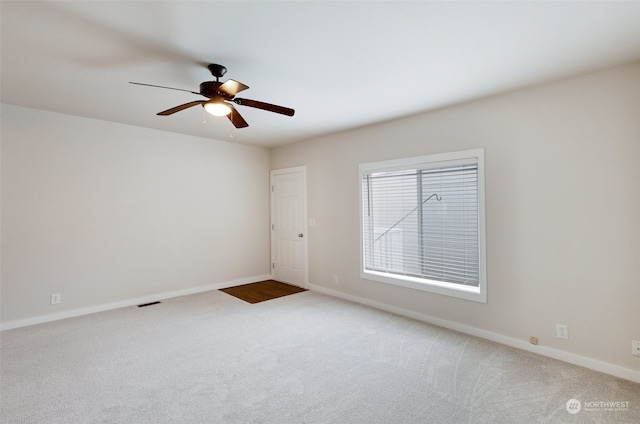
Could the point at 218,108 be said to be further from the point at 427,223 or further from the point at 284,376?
the point at 427,223

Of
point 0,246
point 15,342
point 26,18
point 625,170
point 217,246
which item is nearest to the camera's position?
point 26,18

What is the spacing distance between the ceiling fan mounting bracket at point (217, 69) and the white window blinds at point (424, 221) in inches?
92.6

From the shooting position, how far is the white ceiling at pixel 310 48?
1.81 metres

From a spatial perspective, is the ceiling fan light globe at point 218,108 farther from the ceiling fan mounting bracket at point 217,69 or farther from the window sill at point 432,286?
the window sill at point 432,286

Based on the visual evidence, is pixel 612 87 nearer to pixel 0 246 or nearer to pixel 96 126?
pixel 96 126

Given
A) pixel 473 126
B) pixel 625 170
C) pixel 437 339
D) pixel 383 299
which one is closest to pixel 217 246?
pixel 383 299

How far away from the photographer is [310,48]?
7.35 ft

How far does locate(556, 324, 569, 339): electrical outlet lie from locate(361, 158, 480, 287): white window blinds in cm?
75

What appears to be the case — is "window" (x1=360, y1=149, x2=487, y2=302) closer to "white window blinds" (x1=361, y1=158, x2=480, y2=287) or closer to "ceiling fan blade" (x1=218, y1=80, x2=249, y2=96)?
"white window blinds" (x1=361, y1=158, x2=480, y2=287)

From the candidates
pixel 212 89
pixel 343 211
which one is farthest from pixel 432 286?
pixel 212 89

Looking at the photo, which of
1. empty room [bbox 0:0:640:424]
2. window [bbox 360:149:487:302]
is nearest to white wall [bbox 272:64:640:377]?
empty room [bbox 0:0:640:424]

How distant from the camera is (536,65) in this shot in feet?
8.09

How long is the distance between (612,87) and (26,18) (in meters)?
4.18

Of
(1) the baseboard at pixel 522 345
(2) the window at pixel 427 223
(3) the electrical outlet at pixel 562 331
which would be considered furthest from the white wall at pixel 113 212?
(3) the electrical outlet at pixel 562 331
